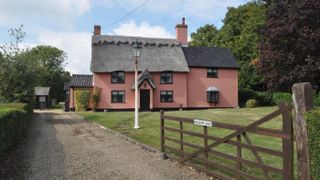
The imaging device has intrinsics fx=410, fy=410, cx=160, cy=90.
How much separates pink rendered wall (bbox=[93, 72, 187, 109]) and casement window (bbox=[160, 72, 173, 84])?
0.34 m

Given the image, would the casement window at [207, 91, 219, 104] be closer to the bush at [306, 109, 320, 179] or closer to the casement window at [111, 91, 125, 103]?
the casement window at [111, 91, 125, 103]

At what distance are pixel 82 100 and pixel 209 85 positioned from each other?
1442cm

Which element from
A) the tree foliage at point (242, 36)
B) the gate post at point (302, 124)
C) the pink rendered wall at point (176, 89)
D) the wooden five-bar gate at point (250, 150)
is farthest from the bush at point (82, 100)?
the gate post at point (302, 124)

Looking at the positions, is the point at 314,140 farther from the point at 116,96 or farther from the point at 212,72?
the point at 212,72

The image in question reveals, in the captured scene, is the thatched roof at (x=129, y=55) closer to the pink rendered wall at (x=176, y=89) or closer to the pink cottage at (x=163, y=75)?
the pink cottage at (x=163, y=75)

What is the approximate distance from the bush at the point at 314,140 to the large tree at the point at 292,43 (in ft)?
68.1

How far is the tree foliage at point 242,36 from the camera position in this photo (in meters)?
57.2

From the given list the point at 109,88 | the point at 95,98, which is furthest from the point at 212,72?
the point at 95,98

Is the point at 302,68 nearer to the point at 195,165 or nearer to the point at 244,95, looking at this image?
the point at 195,165

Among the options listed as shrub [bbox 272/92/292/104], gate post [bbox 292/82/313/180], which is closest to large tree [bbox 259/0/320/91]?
shrub [bbox 272/92/292/104]

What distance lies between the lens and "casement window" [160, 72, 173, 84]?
4584 centimetres

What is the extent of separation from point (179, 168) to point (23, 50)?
22442 millimetres

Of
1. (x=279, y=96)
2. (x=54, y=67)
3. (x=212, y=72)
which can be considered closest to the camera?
(x=212, y=72)

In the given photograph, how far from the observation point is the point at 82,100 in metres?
45.2
